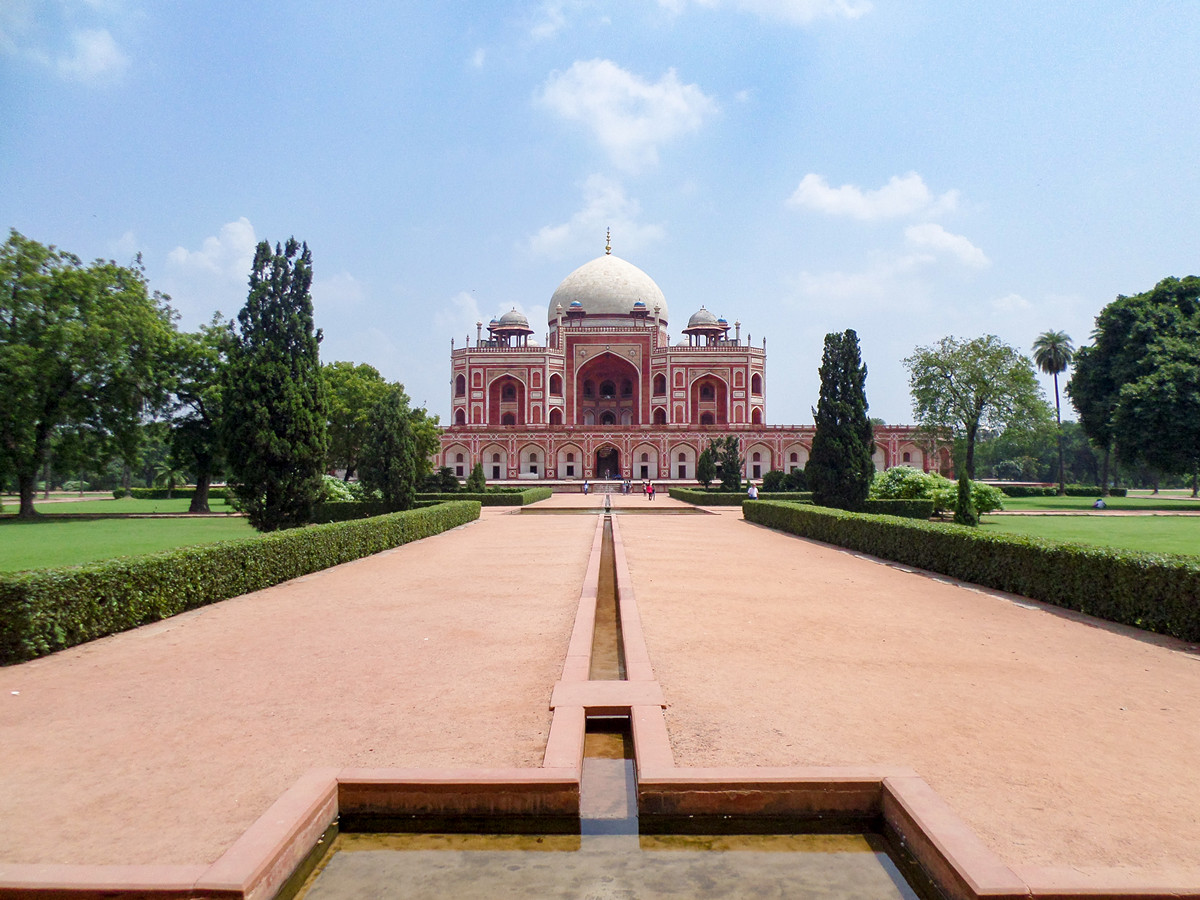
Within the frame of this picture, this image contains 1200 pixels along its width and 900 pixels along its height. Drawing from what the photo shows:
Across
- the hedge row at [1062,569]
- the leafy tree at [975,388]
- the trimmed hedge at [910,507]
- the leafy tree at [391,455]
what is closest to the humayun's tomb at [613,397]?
the leafy tree at [975,388]

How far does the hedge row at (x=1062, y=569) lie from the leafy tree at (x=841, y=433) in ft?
20.6

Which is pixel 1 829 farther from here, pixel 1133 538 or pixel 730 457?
pixel 730 457

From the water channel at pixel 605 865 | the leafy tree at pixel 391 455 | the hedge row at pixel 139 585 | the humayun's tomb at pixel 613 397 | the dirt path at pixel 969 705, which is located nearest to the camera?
the water channel at pixel 605 865

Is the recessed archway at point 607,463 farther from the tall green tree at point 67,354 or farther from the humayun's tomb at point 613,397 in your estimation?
the tall green tree at point 67,354

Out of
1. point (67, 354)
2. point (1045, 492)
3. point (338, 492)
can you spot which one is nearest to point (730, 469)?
point (338, 492)

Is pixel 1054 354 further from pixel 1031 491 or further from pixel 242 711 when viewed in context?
pixel 242 711

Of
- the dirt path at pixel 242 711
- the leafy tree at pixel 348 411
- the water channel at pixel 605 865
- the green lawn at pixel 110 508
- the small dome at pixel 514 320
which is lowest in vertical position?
the green lawn at pixel 110 508

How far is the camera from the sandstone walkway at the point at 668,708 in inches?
119

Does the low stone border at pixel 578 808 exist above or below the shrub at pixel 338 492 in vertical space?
below

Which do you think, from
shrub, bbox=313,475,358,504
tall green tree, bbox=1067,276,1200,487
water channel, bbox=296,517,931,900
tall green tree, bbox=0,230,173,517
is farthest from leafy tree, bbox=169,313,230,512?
tall green tree, bbox=1067,276,1200,487

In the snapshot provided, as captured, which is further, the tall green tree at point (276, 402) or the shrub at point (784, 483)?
the shrub at point (784, 483)

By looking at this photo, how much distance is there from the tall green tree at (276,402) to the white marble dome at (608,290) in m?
40.4

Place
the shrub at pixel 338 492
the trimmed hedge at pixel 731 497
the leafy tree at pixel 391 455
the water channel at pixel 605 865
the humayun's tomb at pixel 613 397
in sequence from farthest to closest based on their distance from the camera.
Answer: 1. the humayun's tomb at pixel 613 397
2. the trimmed hedge at pixel 731 497
3. the shrub at pixel 338 492
4. the leafy tree at pixel 391 455
5. the water channel at pixel 605 865

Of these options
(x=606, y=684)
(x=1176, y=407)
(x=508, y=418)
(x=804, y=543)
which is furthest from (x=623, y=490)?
(x=606, y=684)
